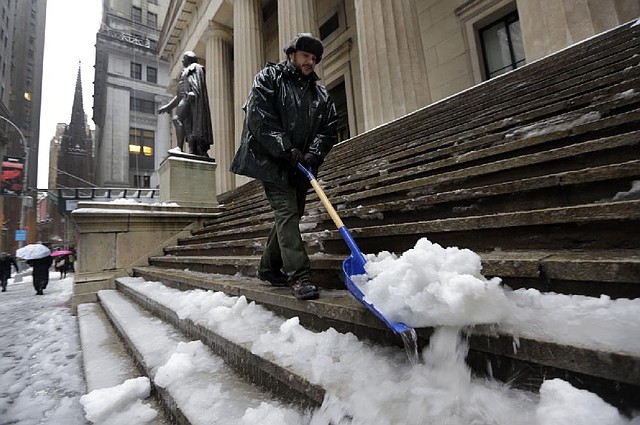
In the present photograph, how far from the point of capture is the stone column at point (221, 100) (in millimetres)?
15625

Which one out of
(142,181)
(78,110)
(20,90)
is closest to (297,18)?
(142,181)

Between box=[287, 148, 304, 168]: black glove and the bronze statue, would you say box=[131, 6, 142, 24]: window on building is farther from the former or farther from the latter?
box=[287, 148, 304, 168]: black glove

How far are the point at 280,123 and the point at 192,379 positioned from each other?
1754 mm

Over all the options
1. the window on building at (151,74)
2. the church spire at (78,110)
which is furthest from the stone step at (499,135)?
the church spire at (78,110)

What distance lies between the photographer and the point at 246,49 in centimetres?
1395

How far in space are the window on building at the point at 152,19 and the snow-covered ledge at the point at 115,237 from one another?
4002 centimetres

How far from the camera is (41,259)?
9016 millimetres

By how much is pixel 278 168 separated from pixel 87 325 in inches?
128

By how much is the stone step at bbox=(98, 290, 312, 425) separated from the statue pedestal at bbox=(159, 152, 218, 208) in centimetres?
503

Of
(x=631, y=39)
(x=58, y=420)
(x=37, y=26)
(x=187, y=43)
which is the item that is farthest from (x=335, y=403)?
(x=37, y=26)

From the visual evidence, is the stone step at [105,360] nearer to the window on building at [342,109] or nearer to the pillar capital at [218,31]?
the window on building at [342,109]

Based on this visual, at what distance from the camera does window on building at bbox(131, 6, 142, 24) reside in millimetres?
35750

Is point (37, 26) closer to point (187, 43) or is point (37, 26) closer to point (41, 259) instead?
point (187, 43)

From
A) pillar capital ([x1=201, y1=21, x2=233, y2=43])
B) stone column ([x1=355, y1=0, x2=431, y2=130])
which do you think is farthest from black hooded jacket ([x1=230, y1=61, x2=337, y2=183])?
pillar capital ([x1=201, y1=21, x2=233, y2=43])
